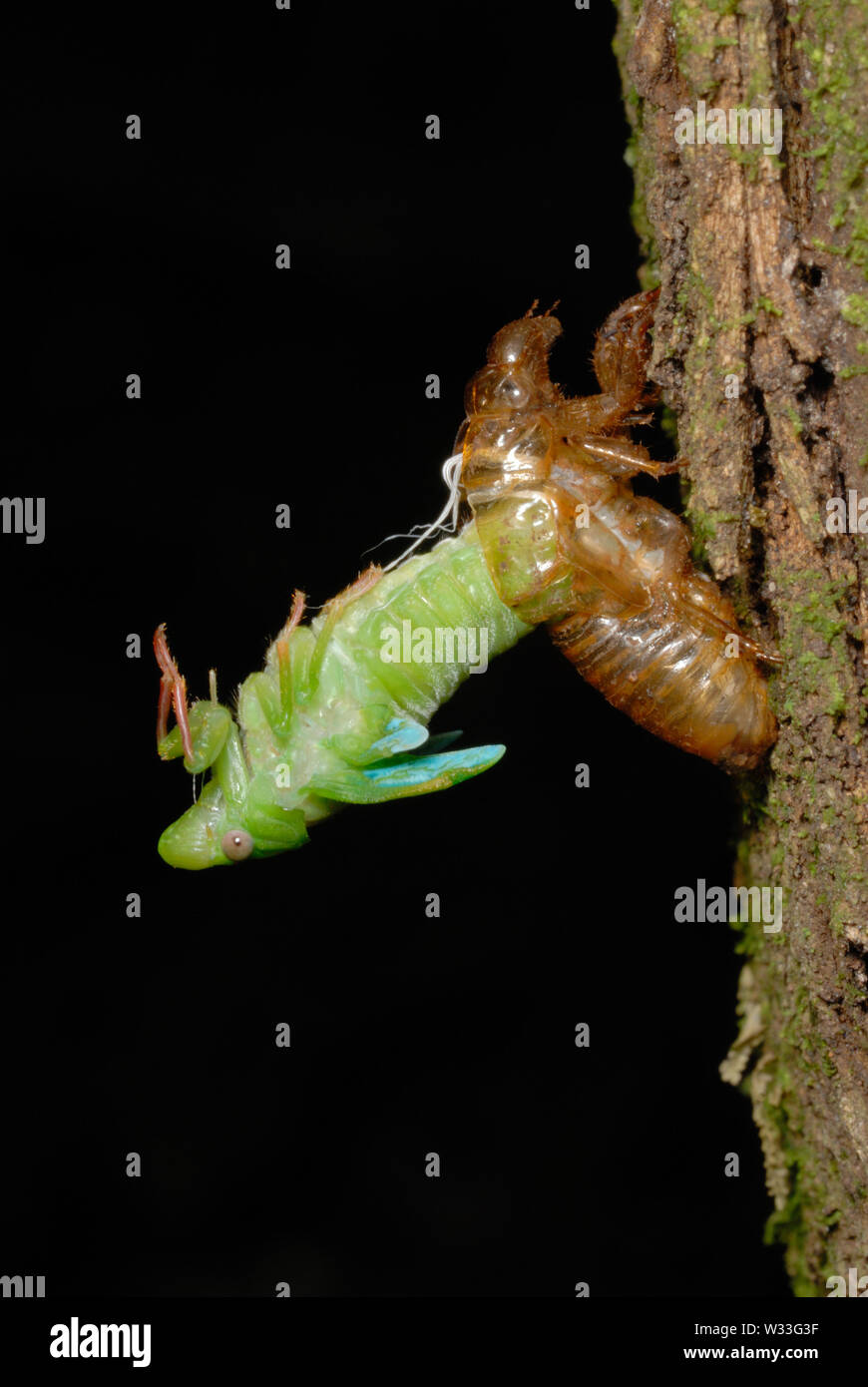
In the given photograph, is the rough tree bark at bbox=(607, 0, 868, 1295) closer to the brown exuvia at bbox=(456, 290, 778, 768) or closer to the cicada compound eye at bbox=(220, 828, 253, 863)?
the brown exuvia at bbox=(456, 290, 778, 768)

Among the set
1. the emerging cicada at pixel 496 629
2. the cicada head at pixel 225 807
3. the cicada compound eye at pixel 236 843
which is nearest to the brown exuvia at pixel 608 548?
the emerging cicada at pixel 496 629

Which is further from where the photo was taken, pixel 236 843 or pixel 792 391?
pixel 236 843

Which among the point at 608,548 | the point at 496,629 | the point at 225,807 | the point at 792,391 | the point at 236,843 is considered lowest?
the point at 236,843

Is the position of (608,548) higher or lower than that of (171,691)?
higher

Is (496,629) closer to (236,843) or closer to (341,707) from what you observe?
(341,707)

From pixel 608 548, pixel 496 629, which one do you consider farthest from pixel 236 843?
pixel 608 548

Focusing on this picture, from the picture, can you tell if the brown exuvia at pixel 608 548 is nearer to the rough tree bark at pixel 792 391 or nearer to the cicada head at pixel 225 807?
the rough tree bark at pixel 792 391

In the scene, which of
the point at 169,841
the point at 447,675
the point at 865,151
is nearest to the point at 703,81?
the point at 865,151
